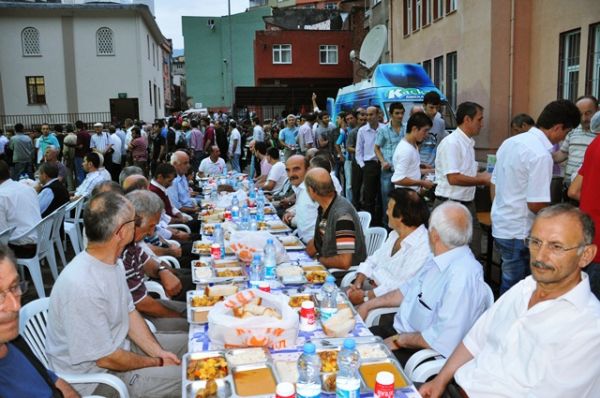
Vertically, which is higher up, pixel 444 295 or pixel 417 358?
pixel 444 295

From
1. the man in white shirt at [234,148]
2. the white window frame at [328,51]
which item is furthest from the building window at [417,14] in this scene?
the white window frame at [328,51]

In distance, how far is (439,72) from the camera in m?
16.6

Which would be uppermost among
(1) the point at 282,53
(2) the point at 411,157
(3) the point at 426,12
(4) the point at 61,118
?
(1) the point at 282,53

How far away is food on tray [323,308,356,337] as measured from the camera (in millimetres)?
2756

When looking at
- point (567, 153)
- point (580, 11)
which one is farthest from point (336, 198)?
point (580, 11)

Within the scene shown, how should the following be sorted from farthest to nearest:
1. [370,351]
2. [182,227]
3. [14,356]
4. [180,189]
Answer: [180,189] → [182,227] → [370,351] → [14,356]

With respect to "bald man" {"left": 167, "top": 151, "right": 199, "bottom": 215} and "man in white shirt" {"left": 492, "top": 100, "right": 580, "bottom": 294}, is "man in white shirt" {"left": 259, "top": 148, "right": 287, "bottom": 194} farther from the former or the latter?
"man in white shirt" {"left": 492, "top": 100, "right": 580, "bottom": 294}

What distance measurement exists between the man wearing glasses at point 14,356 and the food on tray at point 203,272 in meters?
1.50

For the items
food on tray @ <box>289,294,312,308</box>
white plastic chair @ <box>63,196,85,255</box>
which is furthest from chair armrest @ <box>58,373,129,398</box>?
white plastic chair @ <box>63,196,85,255</box>

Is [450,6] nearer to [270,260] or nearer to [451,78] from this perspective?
[451,78]

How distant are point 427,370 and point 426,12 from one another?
16.3 meters

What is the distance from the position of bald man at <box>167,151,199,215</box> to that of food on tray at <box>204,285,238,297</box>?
435 cm

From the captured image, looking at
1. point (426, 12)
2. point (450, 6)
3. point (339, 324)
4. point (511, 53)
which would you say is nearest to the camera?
point (339, 324)

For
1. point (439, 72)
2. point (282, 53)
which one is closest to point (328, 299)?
point (439, 72)
